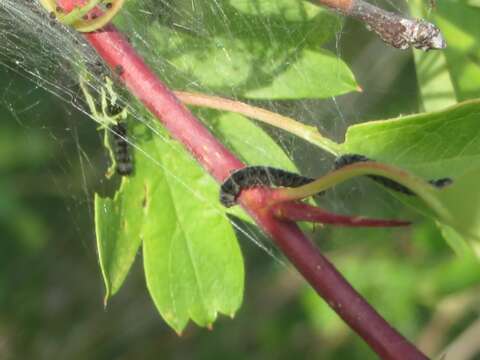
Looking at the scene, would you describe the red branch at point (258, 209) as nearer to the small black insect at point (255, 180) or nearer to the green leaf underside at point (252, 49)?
the small black insect at point (255, 180)

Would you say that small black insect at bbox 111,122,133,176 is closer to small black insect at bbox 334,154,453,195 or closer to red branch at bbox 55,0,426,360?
red branch at bbox 55,0,426,360

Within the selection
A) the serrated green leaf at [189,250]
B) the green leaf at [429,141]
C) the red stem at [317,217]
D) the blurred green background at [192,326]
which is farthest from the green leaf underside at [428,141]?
the blurred green background at [192,326]

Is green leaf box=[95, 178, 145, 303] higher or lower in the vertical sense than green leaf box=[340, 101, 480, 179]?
higher

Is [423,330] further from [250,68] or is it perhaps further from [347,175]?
[347,175]

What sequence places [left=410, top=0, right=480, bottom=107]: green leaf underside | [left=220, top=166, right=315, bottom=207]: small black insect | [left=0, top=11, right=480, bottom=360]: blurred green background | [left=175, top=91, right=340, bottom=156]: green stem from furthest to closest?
[left=0, top=11, right=480, bottom=360]: blurred green background
[left=410, top=0, right=480, bottom=107]: green leaf underside
[left=175, top=91, right=340, bottom=156]: green stem
[left=220, top=166, right=315, bottom=207]: small black insect

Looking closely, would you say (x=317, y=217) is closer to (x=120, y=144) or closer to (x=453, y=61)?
(x=120, y=144)

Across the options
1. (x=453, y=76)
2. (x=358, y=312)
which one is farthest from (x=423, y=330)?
(x=358, y=312)

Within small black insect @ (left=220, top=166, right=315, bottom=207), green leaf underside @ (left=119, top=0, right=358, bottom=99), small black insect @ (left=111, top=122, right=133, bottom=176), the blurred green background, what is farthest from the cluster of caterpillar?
the blurred green background
